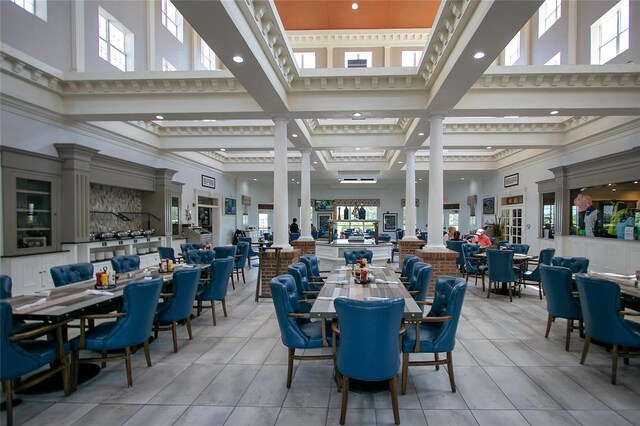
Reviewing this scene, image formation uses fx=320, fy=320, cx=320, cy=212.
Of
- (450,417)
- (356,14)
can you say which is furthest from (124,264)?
(356,14)

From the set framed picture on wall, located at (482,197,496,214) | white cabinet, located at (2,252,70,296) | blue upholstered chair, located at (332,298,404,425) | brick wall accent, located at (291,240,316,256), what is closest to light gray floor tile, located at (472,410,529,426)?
blue upholstered chair, located at (332,298,404,425)

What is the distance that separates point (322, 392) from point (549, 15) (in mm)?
11717

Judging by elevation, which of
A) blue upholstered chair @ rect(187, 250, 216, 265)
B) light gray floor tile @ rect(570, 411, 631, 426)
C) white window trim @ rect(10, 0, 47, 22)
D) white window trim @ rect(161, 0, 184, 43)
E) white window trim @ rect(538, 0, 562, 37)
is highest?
white window trim @ rect(161, 0, 184, 43)

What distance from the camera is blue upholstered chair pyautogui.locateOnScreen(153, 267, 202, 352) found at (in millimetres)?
3857

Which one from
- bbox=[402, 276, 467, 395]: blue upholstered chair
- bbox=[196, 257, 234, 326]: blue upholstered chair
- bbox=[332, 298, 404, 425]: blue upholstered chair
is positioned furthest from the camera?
bbox=[196, 257, 234, 326]: blue upholstered chair

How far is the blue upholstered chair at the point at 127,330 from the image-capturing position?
9.86 ft

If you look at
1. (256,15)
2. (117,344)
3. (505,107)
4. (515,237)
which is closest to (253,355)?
(117,344)

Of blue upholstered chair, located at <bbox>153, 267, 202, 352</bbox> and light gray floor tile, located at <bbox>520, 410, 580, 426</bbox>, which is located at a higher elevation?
blue upholstered chair, located at <bbox>153, 267, 202, 352</bbox>

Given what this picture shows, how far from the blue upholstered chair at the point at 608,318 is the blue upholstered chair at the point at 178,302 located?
4361 mm

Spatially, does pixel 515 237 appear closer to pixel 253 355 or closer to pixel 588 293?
pixel 588 293

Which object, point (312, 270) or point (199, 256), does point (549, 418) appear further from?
point (199, 256)

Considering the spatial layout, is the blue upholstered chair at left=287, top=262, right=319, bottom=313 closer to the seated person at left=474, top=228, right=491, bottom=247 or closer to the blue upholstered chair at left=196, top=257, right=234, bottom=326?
the blue upholstered chair at left=196, top=257, right=234, bottom=326

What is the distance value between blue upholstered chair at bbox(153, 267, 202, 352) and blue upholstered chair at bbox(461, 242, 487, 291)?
6054mm

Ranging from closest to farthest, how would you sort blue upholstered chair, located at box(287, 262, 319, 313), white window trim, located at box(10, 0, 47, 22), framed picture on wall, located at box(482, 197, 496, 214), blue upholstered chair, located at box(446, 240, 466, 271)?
blue upholstered chair, located at box(287, 262, 319, 313) → white window trim, located at box(10, 0, 47, 22) → blue upholstered chair, located at box(446, 240, 466, 271) → framed picture on wall, located at box(482, 197, 496, 214)
